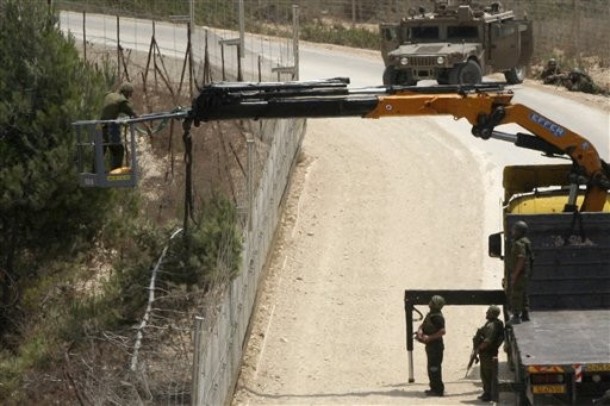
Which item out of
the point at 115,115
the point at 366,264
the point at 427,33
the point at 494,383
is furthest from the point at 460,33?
the point at 494,383

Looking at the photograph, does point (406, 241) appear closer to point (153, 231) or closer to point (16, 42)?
point (153, 231)

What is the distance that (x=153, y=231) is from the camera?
25.5 m

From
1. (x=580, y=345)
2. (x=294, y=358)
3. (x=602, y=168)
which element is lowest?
(x=294, y=358)

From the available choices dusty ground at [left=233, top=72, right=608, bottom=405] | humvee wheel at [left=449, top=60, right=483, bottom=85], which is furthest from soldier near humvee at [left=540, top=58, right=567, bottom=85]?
dusty ground at [left=233, top=72, right=608, bottom=405]

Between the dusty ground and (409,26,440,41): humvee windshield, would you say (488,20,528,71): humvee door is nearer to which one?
(409,26,440,41): humvee windshield

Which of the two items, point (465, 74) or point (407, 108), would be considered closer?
point (407, 108)

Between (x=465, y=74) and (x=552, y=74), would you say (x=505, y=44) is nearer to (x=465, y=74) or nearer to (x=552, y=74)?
(x=465, y=74)

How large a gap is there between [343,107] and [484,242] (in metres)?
7.51

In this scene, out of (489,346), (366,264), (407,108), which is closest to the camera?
(489,346)

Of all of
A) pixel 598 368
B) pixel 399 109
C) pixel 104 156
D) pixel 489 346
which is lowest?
pixel 489 346

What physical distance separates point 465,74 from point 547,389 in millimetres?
18053

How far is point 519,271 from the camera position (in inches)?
746

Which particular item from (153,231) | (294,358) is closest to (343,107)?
(294,358)

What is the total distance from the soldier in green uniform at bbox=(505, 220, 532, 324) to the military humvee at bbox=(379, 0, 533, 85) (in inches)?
600
